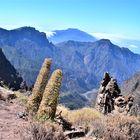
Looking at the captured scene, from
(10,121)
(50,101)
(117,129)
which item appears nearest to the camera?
(117,129)

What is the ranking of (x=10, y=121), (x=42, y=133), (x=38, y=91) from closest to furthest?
(x=42, y=133) → (x=10, y=121) → (x=38, y=91)

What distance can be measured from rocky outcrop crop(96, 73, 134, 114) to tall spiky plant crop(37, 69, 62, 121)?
8.67 meters

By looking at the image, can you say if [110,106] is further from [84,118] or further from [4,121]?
[4,121]

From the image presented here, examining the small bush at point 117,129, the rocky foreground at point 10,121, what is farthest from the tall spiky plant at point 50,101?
the small bush at point 117,129

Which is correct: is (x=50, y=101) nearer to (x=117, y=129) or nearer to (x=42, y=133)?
(x=117, y=129)

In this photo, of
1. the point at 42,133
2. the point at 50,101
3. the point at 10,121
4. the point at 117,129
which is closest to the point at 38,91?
the point at 50,101

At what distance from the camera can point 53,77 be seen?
14.8m

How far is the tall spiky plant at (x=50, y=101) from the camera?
550 inches

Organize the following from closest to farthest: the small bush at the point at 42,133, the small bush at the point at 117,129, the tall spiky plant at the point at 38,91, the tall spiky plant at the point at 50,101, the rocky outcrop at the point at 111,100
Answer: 1. the small bush at the point at 42,133
2. the small bush at the point at 117,129
3. the tall spiky plant at the point at 50,101
4. the tall spiky plant at the point at 38,91
5. the rocky outcrop at the point at 111,100

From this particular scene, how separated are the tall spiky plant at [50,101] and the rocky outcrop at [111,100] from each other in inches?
341

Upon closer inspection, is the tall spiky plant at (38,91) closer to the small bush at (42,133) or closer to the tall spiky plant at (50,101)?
the tall spiky plant at (50,101)

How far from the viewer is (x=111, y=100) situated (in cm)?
2598

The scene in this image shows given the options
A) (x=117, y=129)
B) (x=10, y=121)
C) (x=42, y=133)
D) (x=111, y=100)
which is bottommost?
(x=111, y=100)

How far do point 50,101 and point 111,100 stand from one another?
1225 centimetres
